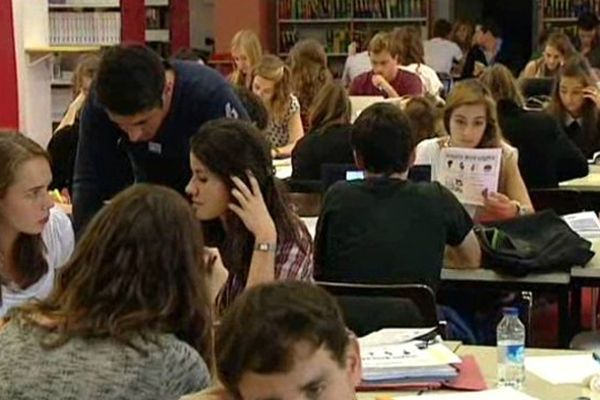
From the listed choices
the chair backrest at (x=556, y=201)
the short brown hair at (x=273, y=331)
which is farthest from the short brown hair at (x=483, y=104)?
the short brown hair at (x=273, y=331)

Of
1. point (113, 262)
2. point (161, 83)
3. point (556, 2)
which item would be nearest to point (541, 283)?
point (161, 83)

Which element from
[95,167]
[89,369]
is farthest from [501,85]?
[89,369]

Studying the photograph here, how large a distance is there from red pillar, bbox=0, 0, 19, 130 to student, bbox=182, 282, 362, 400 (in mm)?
5797

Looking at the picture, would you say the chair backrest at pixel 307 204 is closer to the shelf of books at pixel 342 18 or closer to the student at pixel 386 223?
the student at pixel 386 223

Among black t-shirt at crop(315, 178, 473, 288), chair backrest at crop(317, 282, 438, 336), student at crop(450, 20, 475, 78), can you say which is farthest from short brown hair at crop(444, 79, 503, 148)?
student at crop(450, 20, 475, 78)

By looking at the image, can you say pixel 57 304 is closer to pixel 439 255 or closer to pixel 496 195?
pixel 439 255

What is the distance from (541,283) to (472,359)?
43.3 inches

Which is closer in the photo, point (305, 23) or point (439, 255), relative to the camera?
point (439, 255)

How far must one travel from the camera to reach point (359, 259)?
12.4 feet

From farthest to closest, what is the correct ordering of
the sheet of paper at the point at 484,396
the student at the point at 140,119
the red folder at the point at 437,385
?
the student at the point at 140,119 → the red folder at the point at 437,385 → the sheet of paper at the point at 484,396

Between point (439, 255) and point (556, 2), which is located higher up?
point (556, 2)

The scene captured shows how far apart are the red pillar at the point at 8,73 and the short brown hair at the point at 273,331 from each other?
5789mm

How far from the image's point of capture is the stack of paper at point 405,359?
2822 mm

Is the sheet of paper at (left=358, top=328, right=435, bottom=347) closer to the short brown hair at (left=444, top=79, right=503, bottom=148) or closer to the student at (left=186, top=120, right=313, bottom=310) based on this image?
the student at (left=186, top=120, right=313, bottom=310)
